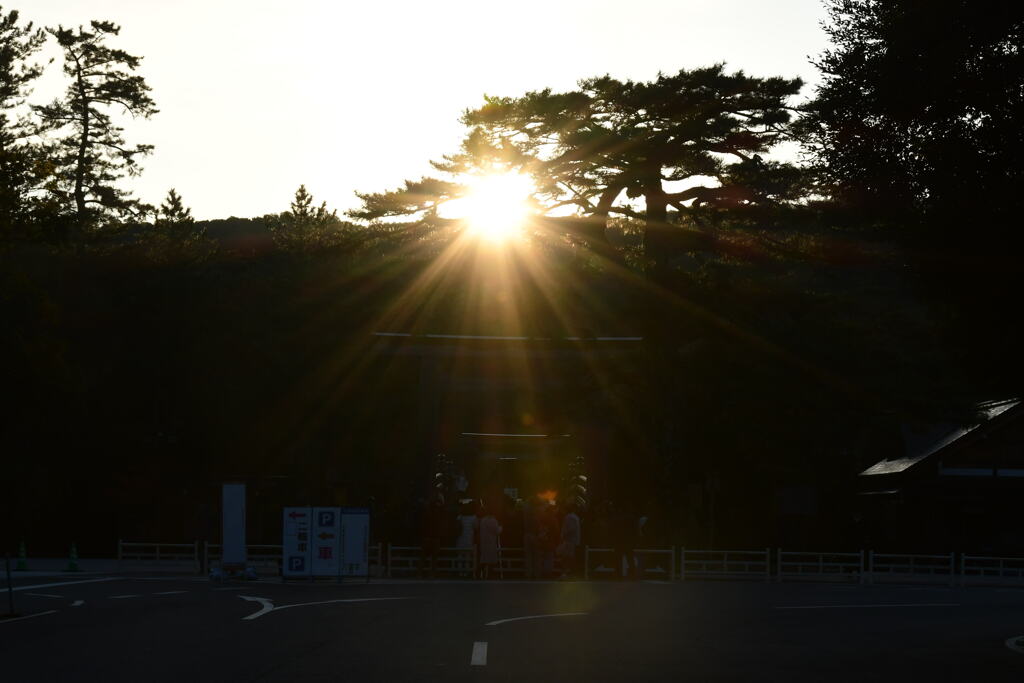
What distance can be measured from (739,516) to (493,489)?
1280 centimetres

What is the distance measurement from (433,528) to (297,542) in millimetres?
3114

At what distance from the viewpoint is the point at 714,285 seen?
4291cm

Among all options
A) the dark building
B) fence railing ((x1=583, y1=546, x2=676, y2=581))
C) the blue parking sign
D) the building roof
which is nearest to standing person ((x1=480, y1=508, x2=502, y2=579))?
fence railing ((x1=583, y1=546, x2=676, y2=581))

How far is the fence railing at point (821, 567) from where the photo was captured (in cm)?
3544

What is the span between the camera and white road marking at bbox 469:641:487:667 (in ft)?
42.5

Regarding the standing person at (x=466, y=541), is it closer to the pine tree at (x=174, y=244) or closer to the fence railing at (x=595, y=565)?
the fence railing at (x=595, y=565)

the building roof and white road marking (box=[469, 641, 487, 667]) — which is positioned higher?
the building roof

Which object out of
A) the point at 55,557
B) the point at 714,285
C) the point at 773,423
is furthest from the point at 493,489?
the point at 55,557

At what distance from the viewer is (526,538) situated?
108 feet

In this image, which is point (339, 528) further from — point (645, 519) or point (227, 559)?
point (645, 519)

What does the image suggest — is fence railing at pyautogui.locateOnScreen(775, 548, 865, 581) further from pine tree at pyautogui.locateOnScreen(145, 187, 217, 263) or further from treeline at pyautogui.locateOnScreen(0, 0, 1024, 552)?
pine tree at pyautogui.locateOnScreen(145, 187, 217, 263)

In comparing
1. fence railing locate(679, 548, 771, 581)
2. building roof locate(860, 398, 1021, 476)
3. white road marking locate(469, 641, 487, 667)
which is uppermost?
building roof locate(860, 398, 1021, 476)

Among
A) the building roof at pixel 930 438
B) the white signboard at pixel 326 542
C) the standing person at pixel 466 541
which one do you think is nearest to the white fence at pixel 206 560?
the standing person at pixel 466 541

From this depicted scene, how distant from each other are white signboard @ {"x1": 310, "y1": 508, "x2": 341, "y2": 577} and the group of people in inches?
92.2
